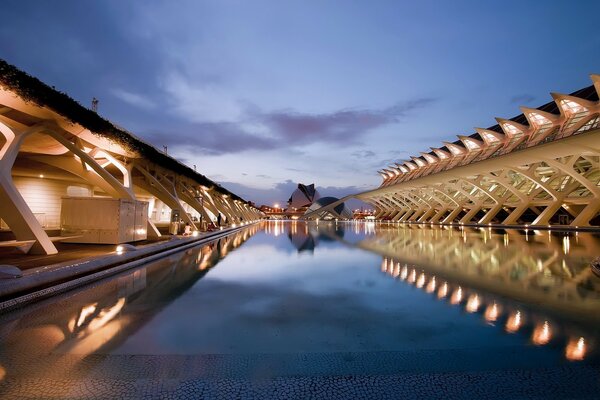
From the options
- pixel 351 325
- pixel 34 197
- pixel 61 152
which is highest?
pixel 61 152

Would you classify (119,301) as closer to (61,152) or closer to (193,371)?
(193,371)

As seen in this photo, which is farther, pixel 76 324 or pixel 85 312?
pixel 85 312

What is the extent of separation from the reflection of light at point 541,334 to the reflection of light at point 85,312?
15.5 feet

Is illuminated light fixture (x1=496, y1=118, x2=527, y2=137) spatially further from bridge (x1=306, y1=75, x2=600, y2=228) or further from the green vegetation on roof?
the green vegetation on roof

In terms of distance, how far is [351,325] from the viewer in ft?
12.1

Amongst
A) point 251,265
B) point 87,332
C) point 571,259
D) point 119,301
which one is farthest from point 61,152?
point 571,259

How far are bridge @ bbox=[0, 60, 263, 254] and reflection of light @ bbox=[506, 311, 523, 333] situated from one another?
9118 millimetres

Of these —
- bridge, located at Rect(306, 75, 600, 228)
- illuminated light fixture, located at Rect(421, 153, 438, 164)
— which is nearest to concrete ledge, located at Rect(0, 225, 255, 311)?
bridge, located at Rect(306, 75, 600, 228)

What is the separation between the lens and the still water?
8.70 ft

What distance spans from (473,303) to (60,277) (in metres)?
6.39

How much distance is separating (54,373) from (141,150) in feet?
38.7

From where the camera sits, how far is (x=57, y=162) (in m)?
13.2

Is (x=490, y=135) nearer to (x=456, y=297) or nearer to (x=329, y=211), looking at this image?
(x=329, y=211)

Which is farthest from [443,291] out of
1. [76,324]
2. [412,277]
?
[76,324]
